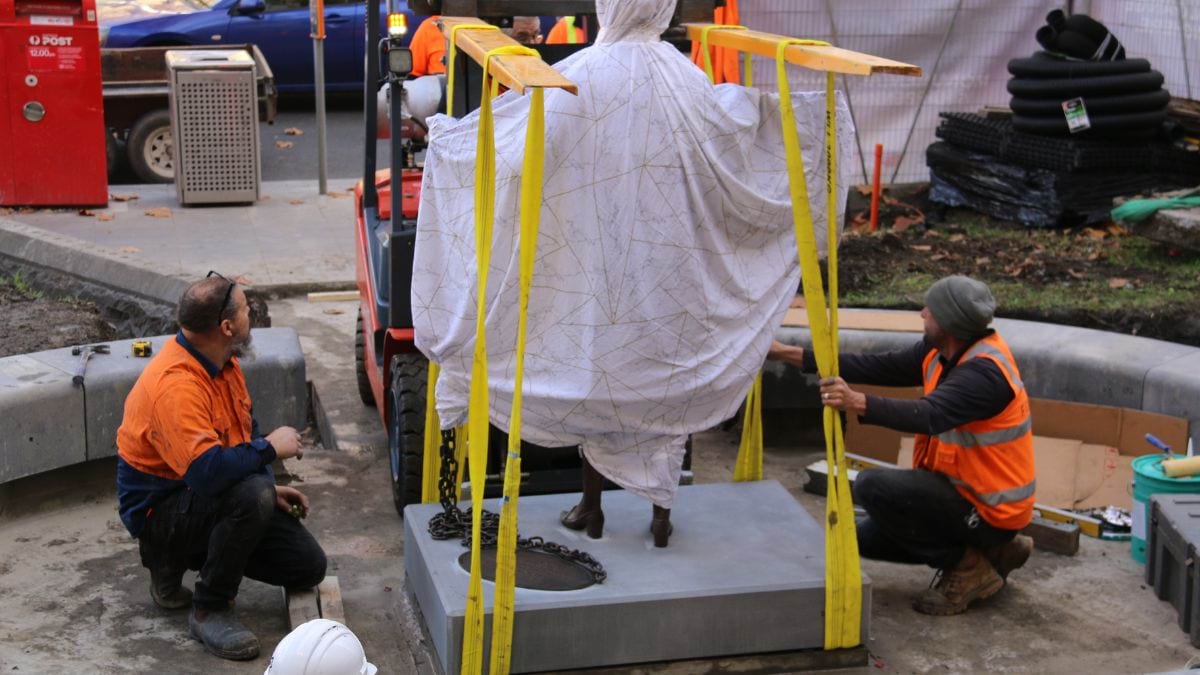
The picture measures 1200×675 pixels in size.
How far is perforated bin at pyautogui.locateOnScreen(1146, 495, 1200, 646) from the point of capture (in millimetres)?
5195

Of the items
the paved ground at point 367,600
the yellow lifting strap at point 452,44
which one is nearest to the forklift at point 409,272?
the paved ground at point 367,600

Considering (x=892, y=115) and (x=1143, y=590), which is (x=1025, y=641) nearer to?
(x=1143, y=590)

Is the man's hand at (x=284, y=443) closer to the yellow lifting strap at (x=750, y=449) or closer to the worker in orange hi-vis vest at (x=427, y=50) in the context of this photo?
the yellow lifting strap at (x=750, y=449)

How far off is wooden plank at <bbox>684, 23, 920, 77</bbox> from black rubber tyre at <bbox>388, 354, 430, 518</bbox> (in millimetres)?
1930

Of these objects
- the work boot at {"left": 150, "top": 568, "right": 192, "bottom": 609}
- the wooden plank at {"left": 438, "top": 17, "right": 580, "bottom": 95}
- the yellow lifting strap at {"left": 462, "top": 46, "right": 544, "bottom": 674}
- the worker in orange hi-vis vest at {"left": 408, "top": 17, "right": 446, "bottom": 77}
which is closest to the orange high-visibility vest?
the yellow lifting strap at {"left": 462, "top": 46, "right": 544, "bottom": 674}

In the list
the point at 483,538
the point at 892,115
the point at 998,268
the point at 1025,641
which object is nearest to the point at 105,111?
the point at 892,115

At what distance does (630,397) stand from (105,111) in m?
9.54

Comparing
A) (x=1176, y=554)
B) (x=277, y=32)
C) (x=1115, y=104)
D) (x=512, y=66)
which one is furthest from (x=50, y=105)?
(x=1176, y=554)

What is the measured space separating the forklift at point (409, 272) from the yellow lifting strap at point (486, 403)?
42.5 inches

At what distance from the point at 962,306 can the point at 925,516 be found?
0.81m

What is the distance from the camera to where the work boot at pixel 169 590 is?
17.1 feet

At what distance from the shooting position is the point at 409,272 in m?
6.13

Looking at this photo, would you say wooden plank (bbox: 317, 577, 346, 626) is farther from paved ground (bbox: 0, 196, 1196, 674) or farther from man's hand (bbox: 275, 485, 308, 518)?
man's hand (bbox: 275, 485, 308, 518)

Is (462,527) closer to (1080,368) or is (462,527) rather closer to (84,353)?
(84,353)
